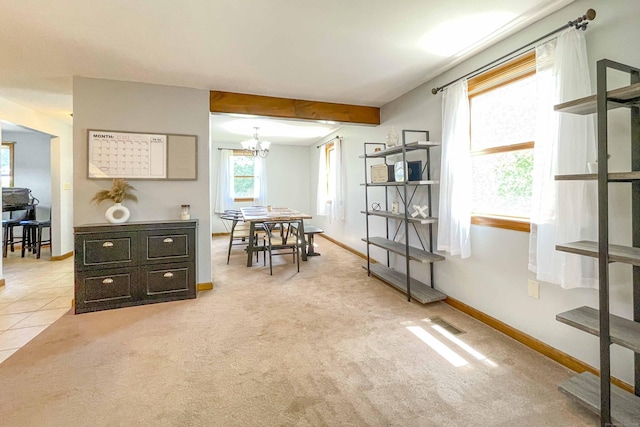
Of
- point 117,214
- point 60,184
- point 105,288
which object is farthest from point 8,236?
point 105,288

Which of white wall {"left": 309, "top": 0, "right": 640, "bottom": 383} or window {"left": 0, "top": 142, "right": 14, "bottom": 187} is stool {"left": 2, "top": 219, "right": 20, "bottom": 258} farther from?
white wall {"left": 309, "top": 0, "right": 640, "bottom": 383}

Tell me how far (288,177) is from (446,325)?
19.2ft

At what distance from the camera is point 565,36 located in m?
1.75

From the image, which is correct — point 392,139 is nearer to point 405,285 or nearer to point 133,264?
point 405,285

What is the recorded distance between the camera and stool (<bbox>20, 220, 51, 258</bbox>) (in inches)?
190

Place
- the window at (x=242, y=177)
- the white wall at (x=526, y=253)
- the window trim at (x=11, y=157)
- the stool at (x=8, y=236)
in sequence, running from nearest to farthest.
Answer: the white wall at (x=526, y=253)
the stool at (x=8, y=236)
the window trim at (x=11, y=157)
the window at (x=242, y=177)

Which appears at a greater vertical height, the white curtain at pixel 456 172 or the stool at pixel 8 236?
the white curtain at pixel 456 172

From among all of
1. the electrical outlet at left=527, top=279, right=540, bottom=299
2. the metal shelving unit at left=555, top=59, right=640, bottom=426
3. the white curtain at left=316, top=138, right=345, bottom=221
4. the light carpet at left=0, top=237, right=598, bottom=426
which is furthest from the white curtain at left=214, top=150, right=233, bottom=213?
the metal shelving unit at left=555, top=59, right=640, bottom=426

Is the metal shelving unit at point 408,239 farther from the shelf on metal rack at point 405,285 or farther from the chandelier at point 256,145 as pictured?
the chandelier at point 256,145

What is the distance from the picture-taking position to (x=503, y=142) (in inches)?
94.3

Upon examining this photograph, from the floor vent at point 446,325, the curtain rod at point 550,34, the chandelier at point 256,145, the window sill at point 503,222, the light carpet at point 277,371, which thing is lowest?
the light carpet at point 277,371

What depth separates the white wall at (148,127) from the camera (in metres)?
2.91

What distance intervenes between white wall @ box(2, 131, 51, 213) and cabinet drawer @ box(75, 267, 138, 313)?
4424 millimetres

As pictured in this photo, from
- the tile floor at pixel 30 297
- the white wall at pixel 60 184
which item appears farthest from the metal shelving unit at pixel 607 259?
the white wall at pixel 60 184
